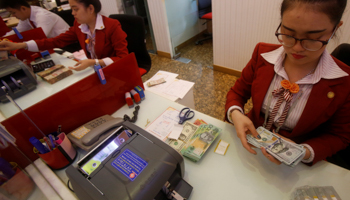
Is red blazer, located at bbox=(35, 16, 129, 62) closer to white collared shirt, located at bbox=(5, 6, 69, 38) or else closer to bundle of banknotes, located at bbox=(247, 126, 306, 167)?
white collared shirt, located at bbox=(5, 6, 69, 38)

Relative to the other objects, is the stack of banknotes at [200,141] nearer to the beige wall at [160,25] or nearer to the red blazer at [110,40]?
the red blazer at [110,40]

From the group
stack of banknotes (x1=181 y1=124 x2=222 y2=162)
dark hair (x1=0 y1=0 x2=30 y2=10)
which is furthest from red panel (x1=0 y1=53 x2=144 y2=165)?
dark hair (x1=0 y1=0 x2=30 y2=10)

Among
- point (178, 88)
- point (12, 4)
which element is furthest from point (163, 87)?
point (12, 4)

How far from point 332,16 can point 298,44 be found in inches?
4.7

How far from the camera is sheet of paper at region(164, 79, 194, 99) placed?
4.50 feet

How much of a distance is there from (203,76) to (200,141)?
2.01 meters

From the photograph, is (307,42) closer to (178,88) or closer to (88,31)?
(178,88)

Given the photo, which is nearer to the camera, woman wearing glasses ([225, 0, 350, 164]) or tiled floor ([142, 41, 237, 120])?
woman wearing glasses ([225, 0, 350, 164])

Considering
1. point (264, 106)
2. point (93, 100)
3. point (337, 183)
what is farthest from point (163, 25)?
point (337, 183)

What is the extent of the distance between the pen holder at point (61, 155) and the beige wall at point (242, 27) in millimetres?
2069

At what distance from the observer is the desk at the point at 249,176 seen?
2.22 feet

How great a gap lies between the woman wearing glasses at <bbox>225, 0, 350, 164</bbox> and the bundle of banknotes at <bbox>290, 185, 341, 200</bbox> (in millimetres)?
117

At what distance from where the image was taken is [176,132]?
3.12ft

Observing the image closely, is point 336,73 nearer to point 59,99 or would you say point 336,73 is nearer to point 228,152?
point 228,152
